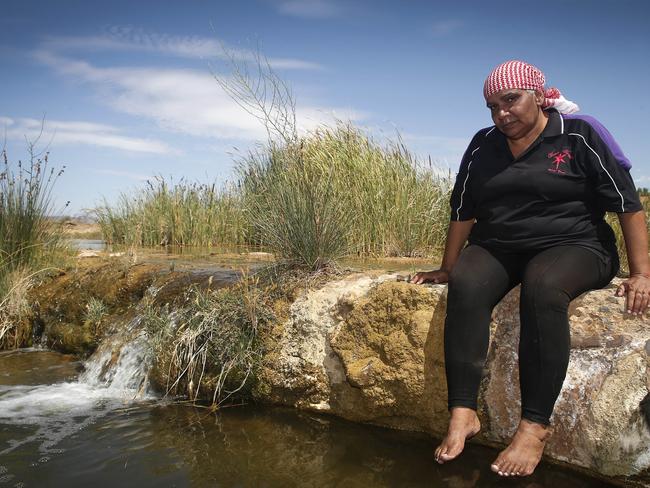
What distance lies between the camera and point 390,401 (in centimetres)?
311

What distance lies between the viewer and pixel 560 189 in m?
2.59

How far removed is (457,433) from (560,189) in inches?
46.0

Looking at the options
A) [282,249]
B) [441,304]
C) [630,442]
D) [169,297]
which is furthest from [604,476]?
[169,297]

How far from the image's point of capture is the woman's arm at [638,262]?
2520 mm

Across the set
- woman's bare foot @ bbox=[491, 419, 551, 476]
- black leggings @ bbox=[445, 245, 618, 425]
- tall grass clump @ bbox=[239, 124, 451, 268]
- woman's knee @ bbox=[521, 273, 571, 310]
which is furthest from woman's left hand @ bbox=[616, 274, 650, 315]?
tall grass clump @ bbox=[239, 124, 451, 268]

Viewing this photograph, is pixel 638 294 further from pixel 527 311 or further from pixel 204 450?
pixel 204 450

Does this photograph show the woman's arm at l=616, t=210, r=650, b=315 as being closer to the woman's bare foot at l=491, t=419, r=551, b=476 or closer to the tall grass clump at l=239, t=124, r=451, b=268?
the woman's bare foot at l=491, t=419, r=551, b=476

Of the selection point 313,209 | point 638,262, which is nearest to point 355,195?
point 313,209

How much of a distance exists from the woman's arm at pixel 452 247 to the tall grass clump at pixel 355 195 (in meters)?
1.04

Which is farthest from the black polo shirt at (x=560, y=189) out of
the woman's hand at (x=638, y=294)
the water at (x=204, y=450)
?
the water at (x=204, y=450)

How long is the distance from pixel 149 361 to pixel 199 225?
19.3ft

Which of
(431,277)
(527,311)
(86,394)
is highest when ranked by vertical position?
(431,277)

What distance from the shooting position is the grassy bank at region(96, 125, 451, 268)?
3.95 meters

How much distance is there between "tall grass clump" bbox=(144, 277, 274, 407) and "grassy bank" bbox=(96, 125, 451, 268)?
1.76 ft
